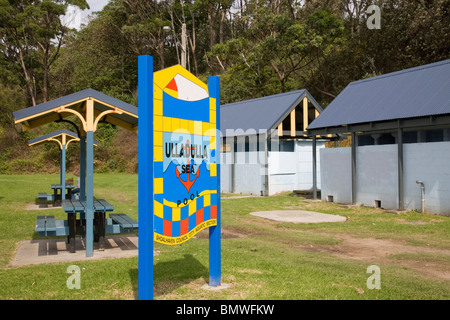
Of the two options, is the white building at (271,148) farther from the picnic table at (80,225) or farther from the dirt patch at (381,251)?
the picnic table at (80,225)

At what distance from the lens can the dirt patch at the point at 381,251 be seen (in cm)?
753

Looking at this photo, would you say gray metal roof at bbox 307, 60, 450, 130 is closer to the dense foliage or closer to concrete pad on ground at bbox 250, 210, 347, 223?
concrete pad on ground at bbox 250, 210, 347, 223

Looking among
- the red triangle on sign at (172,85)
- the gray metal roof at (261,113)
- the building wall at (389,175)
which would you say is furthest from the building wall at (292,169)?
the red triangle on sign at (172,85)

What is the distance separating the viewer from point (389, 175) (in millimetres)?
15734

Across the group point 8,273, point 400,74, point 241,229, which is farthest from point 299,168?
point 8,273

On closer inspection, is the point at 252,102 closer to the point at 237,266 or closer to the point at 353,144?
the point at 353,144

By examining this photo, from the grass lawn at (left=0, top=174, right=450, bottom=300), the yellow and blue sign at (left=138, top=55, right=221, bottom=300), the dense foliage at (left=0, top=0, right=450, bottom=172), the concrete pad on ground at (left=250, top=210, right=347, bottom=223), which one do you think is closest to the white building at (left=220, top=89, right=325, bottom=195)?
the concrete pad on ground at (left=250, top=210, right=347, bottom=223)

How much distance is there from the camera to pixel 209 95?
6758 millimetres

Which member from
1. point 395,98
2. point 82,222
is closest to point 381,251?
point 82,222

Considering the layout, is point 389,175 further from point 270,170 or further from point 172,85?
point 172,85

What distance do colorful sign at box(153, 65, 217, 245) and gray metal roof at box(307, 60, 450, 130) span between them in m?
9.87

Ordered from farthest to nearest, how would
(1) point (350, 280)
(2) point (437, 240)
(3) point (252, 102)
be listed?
(3) point (252, 102)
(2) point (437, 240)
(1) point (350, 280)
